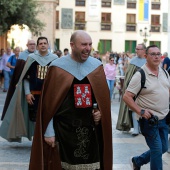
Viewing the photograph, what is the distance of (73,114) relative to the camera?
16.9 ft

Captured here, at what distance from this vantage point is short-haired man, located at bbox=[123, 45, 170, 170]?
19.7ft

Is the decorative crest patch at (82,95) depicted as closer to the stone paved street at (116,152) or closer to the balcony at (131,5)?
the stone paved street at (116,152)

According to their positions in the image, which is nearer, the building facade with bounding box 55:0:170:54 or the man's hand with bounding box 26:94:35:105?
the man's hand with bounding box 26:94:35:105

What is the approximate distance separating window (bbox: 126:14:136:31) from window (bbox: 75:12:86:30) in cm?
583

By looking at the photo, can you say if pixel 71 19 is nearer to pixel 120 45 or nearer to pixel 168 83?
pixel 120 45

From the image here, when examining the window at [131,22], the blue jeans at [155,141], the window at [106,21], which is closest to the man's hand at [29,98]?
the blue jeans at [155,141]

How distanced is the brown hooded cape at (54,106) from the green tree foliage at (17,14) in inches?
846

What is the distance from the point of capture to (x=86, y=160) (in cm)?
527

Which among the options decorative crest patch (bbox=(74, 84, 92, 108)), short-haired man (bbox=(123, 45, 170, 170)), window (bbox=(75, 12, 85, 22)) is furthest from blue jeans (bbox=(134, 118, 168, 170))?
window (bbox=(75, 12, 85, 22))

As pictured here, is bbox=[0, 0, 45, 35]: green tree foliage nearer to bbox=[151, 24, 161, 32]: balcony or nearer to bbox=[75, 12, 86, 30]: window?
bbox=[75, 12, 86, 30]: window

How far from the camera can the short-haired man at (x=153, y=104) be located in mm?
6012

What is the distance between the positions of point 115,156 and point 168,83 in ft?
8.07

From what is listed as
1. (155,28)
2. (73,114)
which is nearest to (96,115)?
(73,114)

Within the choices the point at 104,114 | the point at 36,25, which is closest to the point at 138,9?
the point at 36,25
